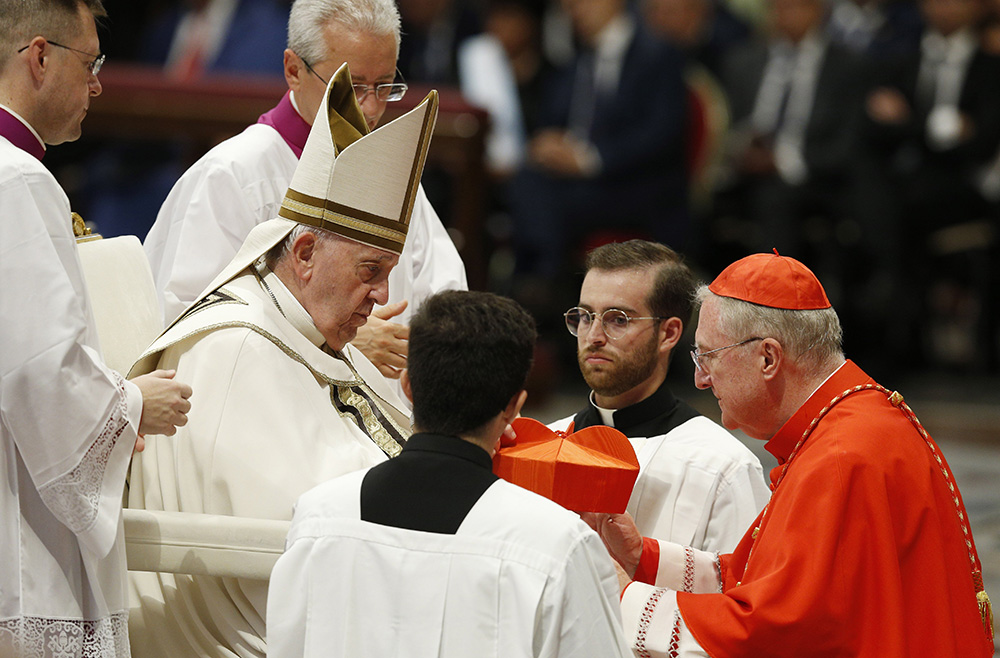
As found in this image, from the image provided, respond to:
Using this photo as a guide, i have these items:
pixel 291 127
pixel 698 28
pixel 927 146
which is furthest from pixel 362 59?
pixel 698 28

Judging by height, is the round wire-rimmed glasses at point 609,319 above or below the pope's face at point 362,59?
below

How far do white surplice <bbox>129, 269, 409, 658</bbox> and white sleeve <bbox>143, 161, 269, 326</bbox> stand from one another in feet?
2.05

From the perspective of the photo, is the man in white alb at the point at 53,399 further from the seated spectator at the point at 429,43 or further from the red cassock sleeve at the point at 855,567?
the seated spectator at the point at 429,43

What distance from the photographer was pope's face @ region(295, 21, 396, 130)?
154 inches

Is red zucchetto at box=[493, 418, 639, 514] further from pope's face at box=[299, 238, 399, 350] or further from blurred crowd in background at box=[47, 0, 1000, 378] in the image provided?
blurred crowd in background at box=[47, 0, 1000, 378]

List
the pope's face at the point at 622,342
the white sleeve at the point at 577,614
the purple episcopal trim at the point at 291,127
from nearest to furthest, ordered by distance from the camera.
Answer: the white sleeve at the point at 577,614
the pope's face at the point at 622,342
the purple episcopal trim at the point at 291,127

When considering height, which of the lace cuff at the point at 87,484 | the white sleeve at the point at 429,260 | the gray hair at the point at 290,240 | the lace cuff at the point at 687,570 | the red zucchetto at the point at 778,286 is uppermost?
the red zucchetto at the point at 778,286

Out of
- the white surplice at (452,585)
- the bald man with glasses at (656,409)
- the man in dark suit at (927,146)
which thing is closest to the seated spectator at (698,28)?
the man in dark suit at (927,146)

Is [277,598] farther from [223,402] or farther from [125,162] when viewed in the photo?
[125,162]

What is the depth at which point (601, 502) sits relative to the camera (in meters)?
2.84

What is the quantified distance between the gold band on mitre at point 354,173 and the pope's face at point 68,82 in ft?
1.89

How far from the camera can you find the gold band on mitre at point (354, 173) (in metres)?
3.30

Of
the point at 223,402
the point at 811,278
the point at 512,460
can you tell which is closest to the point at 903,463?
the point at 811,278

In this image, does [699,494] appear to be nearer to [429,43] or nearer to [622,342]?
[622,342]
